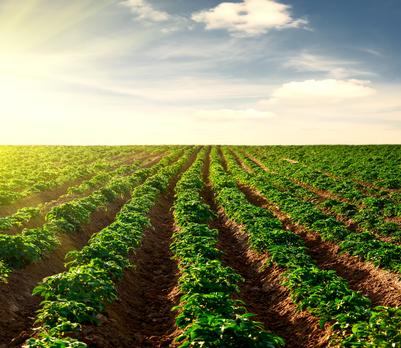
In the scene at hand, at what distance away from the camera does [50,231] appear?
45.8ft

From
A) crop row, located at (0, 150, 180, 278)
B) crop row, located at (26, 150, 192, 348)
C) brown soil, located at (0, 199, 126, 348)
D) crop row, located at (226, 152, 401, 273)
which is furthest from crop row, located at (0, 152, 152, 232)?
crop row, located at (226, 152, 401, 273)

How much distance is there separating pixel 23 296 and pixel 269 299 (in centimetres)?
658

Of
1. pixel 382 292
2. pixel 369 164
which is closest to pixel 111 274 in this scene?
pixel 382 292

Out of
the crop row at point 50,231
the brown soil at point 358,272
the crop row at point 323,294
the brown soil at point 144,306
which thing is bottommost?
the brown soil at point 144,306

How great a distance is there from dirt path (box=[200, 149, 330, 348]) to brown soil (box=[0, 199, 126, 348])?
17.7 feet

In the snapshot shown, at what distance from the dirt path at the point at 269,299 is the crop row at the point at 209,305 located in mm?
756

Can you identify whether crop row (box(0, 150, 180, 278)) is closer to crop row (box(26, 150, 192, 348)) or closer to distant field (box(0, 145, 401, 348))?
distant field (box(0, 145, 401, 348))

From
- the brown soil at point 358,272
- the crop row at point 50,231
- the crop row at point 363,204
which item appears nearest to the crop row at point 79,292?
the crop row at point 50,231

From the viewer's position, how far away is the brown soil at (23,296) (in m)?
8.42

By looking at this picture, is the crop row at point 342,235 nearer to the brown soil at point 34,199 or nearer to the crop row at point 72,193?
the crop row at point 72,193

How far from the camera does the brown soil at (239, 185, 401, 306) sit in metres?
10.6

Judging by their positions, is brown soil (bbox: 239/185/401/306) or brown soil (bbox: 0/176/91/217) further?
brown soil (bbox: 0/176/91/217)

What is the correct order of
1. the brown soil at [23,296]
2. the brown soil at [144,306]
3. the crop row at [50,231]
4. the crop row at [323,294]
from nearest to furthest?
the crop row at [323,294]
the brown soil at [144,306]
the brown soil at [23,296]
the crop row at [50,231]

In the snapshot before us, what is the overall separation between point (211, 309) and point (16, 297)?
5.50 metres
